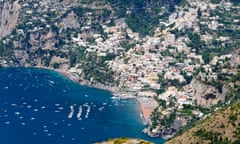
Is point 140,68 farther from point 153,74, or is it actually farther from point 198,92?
point 198,92

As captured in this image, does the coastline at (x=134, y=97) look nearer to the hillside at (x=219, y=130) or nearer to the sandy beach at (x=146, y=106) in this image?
the sandy beach at (x=146, y=106)

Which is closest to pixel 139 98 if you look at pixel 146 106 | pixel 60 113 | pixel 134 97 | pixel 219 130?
pixel 134 97

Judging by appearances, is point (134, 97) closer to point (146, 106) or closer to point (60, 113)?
point (146, 106)

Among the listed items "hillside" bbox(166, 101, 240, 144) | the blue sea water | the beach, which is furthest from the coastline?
"hillside" bbox(166, 101, 240, 144)

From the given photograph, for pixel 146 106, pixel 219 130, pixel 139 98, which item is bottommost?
pixel 146 106

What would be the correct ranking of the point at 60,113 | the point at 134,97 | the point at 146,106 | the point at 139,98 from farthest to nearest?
the point at 134,97 → the point at 139,98 → the point at 146,106 → the point at 60,113

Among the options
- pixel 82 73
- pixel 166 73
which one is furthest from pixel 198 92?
pixel 82 73

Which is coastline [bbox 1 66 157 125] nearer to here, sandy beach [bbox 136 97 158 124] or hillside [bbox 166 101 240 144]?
sandy beach [bbox 136 97 158 124]
